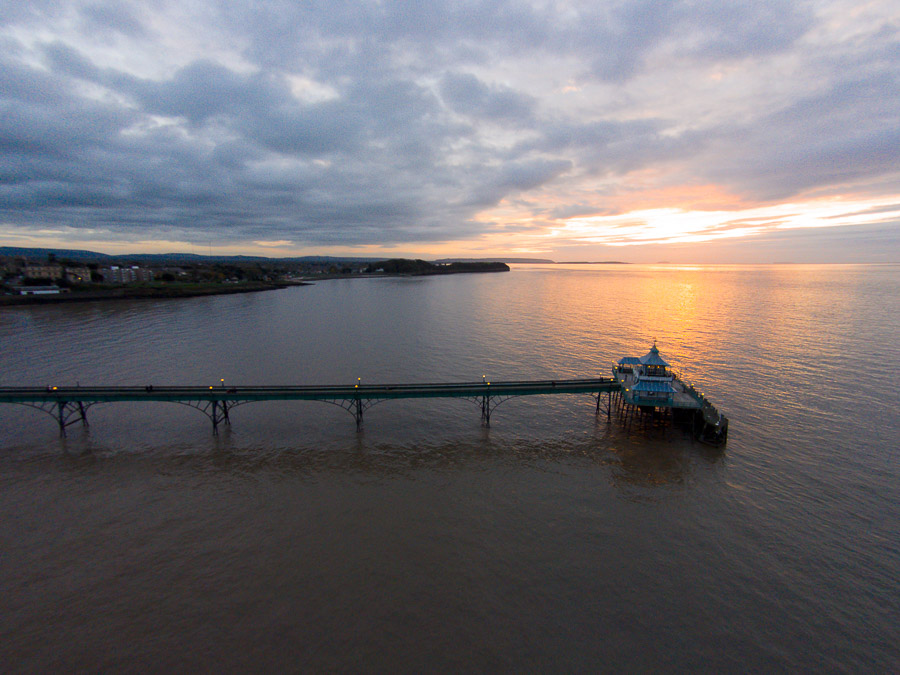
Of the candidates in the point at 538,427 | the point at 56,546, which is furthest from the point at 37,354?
the point at 538,427

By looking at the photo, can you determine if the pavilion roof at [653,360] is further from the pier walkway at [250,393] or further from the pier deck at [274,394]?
the pier walkway at [250,393]

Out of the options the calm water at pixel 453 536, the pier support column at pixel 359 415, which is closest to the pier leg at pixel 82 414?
the calm water at pixel 453 536

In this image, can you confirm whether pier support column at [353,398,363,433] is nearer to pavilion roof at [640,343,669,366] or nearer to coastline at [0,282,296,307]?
pavilion roof at [640,343,669,366]

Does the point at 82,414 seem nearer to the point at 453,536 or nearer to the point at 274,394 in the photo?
the point at 274,394

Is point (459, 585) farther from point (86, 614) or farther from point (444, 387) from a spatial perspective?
point (444, 387)

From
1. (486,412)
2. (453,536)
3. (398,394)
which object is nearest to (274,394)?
(398,394)
